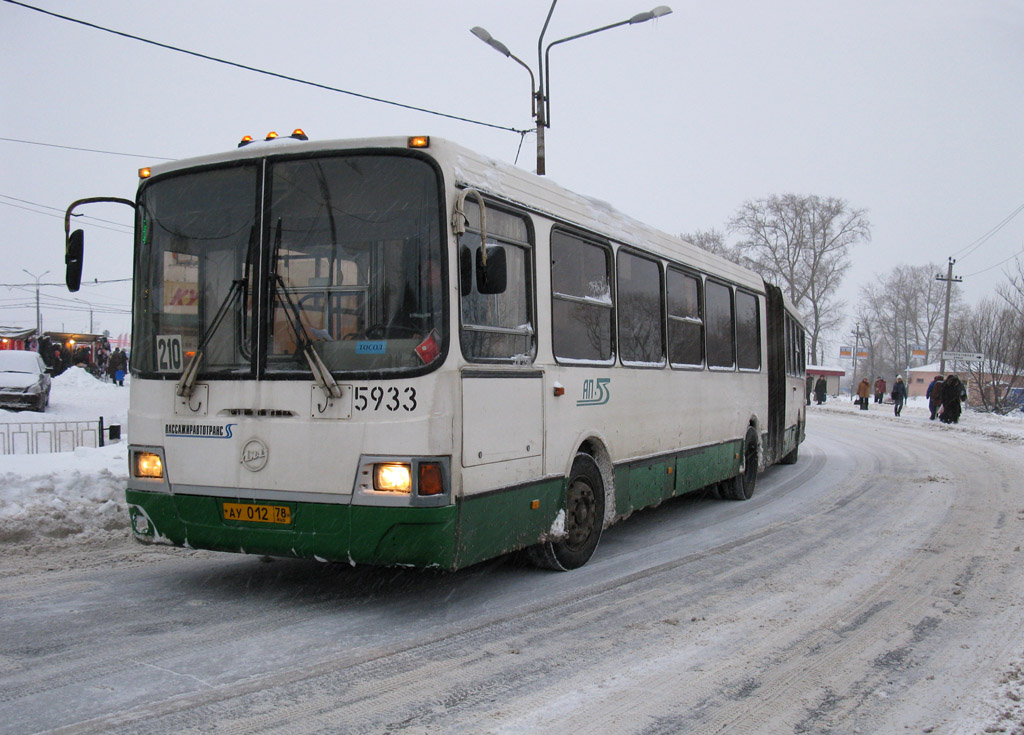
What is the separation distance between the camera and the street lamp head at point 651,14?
15047 millimetres

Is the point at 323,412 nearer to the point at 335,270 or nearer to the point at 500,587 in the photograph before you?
the point at 335,270

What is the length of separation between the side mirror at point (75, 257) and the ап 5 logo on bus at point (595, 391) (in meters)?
3.76

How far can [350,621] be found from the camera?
5410mm

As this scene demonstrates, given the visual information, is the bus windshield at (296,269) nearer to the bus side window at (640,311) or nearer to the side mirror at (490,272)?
the side mirror at (490,272)

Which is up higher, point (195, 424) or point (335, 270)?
point (335, 270)

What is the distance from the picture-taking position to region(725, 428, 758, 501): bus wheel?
37.1ft

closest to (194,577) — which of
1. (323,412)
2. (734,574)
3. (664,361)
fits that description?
(323,412)

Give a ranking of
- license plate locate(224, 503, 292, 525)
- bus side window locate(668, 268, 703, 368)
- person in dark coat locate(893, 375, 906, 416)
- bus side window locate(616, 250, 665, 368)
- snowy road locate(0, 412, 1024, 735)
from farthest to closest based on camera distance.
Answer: person in dark coat locate(893, 375, 906, 416) < bus side window locate(668, 268, 703, 368) < bus side window locate(616, 250, 665, 368) < license plate locate(224, 503, 292, 525) < snowy road locate(0, 412, 1024, 735)

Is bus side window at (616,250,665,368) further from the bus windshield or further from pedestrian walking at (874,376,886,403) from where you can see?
pedestrian walking at (874,376,886,403)

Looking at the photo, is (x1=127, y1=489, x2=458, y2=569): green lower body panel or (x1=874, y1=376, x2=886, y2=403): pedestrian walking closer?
(x1=127, y1=489, x2=458, y2=569): green lower body panel

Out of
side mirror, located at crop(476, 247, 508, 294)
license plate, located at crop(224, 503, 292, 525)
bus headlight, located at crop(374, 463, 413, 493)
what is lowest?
license plate, located at crop(224, 503, 292, 525)

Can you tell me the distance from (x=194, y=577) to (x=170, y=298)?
2.06 m

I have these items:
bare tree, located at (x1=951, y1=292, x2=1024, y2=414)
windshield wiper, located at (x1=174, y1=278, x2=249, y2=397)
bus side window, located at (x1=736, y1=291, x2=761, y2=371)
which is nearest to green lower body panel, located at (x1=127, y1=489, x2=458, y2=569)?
windshield wiper, located at (x1=174, y1=278, x2=249, y2=397)

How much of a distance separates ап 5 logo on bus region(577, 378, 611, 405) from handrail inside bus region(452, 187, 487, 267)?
189 cm
